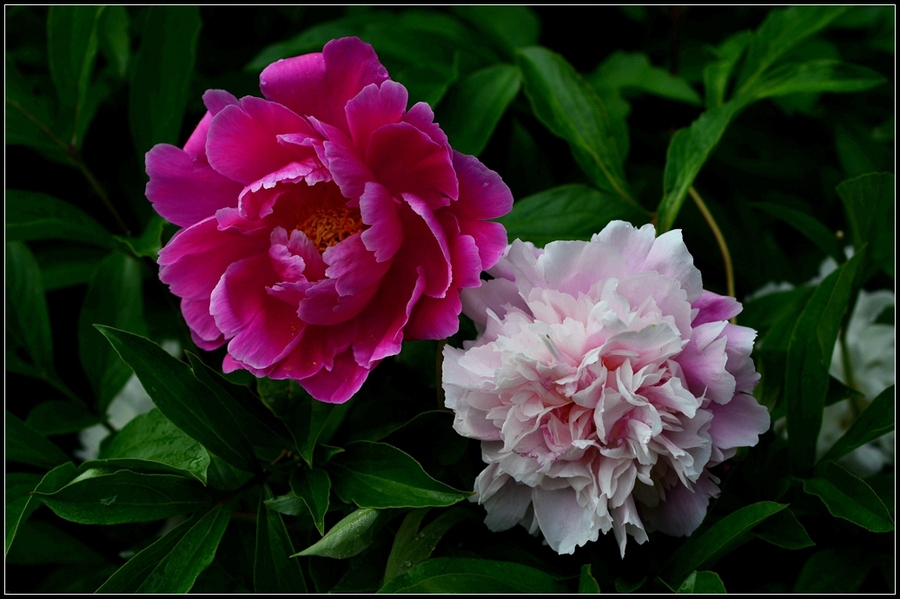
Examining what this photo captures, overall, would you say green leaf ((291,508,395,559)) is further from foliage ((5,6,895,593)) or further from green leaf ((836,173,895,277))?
green leaf ((836,173,895,277))

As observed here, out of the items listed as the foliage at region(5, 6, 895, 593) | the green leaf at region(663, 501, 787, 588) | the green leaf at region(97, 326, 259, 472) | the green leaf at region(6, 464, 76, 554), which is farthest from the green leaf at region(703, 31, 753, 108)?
the green leaf at region(6, 464, 76, 554)

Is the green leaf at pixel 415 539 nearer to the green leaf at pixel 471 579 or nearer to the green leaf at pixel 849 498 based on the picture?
the green leaf at pixel 471 579

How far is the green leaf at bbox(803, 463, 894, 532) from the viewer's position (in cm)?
52

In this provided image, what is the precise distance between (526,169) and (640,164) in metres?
0.21

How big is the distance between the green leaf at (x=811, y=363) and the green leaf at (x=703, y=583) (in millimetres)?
175

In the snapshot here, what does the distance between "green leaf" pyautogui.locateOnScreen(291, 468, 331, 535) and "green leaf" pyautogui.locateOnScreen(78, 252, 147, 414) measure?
0.28 metres

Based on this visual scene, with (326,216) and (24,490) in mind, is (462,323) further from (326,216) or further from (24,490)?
(24,490)

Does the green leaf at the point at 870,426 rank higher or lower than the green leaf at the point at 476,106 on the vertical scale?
lower

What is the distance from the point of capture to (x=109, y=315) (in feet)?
2.41

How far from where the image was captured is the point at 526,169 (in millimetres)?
820

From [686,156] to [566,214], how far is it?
13 centimetres

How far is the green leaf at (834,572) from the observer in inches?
22.4

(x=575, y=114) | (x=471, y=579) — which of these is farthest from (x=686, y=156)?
(x=471, y=579)

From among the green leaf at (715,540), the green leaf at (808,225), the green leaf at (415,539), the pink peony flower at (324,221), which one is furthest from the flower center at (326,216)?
the green leaf at (808,225)
